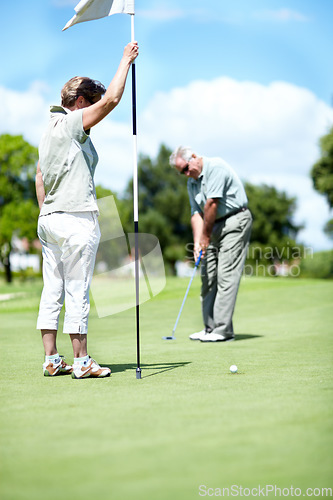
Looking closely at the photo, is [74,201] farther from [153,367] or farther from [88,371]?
[153,367]

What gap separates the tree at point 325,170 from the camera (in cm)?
3484

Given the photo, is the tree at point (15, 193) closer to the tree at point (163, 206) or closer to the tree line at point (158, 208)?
the tree line at point (158, 208)

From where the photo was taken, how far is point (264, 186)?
61.3m

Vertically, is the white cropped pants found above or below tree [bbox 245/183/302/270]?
above

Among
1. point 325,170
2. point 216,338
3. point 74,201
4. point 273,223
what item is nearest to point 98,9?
point 74,201

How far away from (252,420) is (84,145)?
2.23 m

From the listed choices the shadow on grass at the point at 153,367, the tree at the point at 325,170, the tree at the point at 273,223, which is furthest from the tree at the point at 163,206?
the shadow on grass at the point at 153,367

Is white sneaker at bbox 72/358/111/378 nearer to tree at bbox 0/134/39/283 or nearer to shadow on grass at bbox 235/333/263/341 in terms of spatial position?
shadow on grass at bbox 235/333/263/341

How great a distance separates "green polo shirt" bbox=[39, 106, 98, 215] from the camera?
4.16m

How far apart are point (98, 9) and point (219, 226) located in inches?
118

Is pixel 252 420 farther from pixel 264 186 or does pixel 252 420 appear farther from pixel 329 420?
pixel 264 186

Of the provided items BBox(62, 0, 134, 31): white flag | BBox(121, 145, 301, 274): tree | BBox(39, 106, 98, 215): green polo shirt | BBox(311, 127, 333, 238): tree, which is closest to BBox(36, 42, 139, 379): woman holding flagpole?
BBox(39, 106, 98, 215): green polo shirt

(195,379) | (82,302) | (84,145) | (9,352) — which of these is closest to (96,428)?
(195,379)

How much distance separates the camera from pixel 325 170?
117 feet
